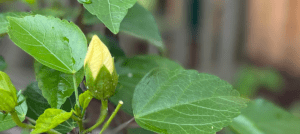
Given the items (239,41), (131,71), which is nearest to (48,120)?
(131,71)

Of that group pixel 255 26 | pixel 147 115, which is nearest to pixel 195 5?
pixel 255 26

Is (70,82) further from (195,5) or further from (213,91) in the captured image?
(195,5)

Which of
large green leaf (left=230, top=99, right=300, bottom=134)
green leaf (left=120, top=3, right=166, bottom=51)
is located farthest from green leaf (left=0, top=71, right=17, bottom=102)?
large green leaf (left=230, top=99, right=300, bottom=134)

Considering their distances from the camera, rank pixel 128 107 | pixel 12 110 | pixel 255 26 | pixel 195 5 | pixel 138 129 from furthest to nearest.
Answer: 1. pixel 255 26
2. pixel 195 5
3. pixel 138 129
4. pixel 128 107
5. pixel 12 110

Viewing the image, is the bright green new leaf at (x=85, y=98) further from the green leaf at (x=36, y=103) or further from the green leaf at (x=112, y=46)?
the green leaf at (x=112, y=46)

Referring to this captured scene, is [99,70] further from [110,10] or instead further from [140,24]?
[140,24]

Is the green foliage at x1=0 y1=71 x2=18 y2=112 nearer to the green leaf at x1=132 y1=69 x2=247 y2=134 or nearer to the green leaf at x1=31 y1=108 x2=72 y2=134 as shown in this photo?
the green leaf at x1=31 y1=108 x2=72 y2=134
